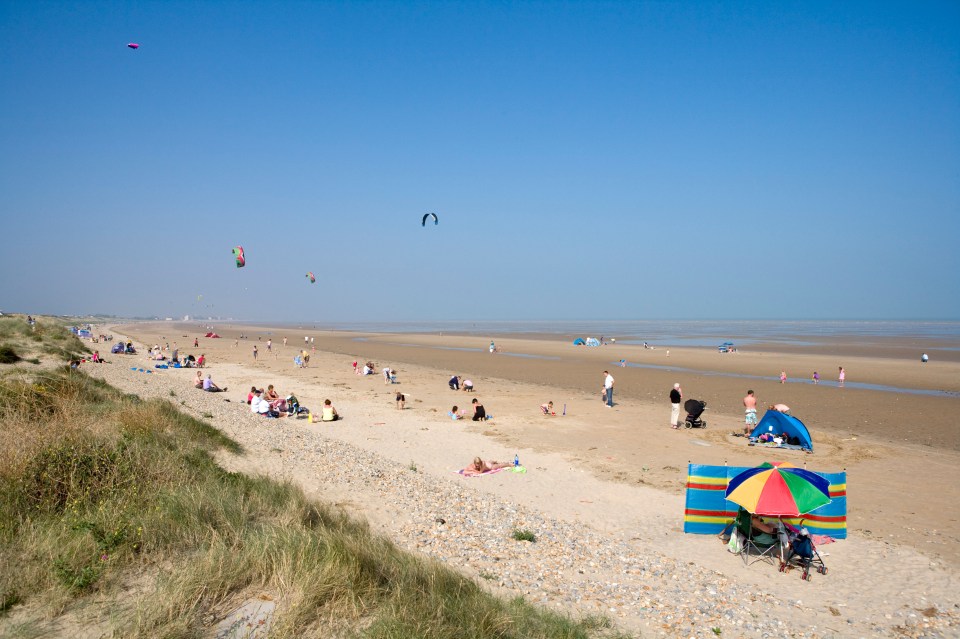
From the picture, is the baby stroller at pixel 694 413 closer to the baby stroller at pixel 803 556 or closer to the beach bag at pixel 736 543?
the beach bag at pixel 736 543

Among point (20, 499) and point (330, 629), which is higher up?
point (20, 499)

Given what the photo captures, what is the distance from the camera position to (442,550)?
272 inches

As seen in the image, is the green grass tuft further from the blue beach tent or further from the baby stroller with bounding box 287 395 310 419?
the baby stroller with bounding box 287 395 310 419

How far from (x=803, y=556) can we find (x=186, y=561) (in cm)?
753

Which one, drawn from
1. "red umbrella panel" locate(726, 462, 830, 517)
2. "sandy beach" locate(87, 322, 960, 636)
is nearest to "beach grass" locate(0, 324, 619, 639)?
"sandy beach" locate(87, 322, 960, 636)

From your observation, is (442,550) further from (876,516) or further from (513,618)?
(876,516)

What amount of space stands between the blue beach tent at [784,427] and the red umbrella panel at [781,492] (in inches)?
283

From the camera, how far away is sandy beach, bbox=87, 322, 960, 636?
20.5ft

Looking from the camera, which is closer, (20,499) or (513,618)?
(513,618)

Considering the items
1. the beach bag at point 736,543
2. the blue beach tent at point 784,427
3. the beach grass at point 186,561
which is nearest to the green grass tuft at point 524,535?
the beach grass at point 186,561

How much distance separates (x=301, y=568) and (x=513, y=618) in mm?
1843

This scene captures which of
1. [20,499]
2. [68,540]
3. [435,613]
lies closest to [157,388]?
[20,499]

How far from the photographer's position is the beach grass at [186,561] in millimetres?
4047

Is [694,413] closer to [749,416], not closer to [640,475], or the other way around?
[749,416]
